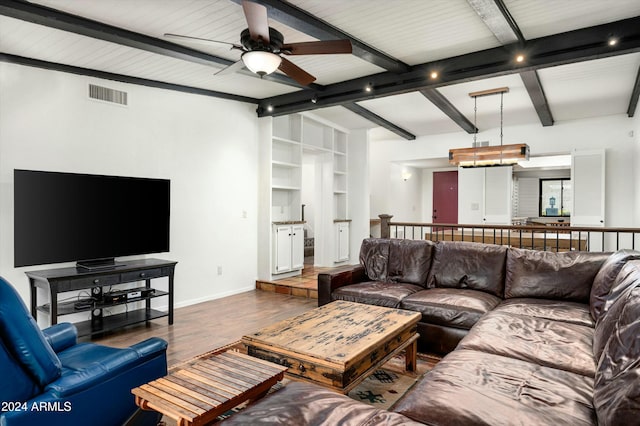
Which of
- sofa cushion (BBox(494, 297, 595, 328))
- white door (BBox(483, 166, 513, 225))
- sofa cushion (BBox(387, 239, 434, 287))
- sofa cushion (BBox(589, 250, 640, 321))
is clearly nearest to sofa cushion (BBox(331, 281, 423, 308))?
sofa cushion (BBox(387, 239, 434, 287))

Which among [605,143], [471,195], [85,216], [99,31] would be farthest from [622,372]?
[471,195]

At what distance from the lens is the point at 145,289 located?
4.14 m

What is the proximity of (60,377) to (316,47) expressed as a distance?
2516 millimetres

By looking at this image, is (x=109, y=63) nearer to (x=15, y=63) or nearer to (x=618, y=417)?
(x=15, y=63)

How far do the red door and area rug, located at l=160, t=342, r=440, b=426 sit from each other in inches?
314

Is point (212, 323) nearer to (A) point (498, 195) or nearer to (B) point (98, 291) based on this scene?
(B) point (98, 291)

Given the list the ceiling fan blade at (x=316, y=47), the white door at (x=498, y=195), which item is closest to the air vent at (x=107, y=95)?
the ceiling fan blade at (x=316, y=47)

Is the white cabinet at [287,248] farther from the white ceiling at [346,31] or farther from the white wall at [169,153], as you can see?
the white ceiling at [346,31]

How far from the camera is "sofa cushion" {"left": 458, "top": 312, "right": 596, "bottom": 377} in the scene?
6.40 ft

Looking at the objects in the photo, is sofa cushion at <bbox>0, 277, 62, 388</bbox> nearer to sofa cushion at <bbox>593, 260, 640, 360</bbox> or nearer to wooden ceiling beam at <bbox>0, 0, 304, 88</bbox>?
wooden ceiling beam at <bbox>0, 0, 304, 88</bbox>

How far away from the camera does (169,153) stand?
189 inches

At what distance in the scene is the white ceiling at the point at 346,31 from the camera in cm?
299

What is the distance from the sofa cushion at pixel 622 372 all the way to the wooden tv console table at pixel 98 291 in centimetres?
379

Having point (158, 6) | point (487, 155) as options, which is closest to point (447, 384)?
point (158, 6)
